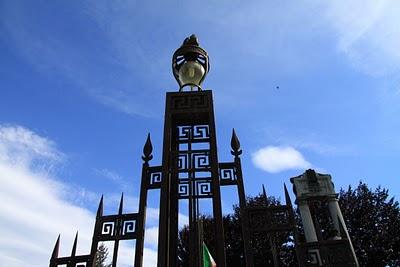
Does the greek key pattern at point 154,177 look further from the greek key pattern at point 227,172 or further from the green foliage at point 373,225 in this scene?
the green foliage at point 373,225

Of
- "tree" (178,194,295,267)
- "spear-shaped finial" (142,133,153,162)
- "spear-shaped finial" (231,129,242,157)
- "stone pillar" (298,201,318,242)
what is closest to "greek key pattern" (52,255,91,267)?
"spear-shaped finial" (142,133,153,162)

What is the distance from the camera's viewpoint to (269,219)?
12.5ft

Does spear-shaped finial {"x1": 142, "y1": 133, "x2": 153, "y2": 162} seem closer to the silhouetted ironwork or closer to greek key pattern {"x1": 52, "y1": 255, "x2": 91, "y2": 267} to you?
the silhouetted ironwork

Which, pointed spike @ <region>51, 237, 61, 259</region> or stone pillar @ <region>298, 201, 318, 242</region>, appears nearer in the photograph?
pointed spike @ <region>51, 237, 61, 259</region>

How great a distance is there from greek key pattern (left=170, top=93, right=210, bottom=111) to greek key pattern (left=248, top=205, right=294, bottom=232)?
5.67 feet

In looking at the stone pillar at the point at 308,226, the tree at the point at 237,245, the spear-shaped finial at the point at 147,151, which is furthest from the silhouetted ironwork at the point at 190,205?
the tree at the point at 237,245

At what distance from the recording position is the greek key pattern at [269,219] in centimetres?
374

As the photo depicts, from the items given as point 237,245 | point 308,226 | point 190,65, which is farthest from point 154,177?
point 237,245

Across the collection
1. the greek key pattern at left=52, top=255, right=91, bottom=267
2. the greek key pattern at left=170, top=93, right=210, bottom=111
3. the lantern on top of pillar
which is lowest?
the greek key pattern at left=52, top=255, right=91, bottom=267

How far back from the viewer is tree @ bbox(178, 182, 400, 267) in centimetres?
2020

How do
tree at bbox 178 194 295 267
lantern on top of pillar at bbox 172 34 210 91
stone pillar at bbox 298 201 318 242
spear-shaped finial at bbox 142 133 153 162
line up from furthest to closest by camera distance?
tree at bbox 178 194 295 267
stone pillar at bbox 298 201 318 242
lantern on top of pillar at bbox 172 34 210 91
spear-shaped finial at bbox 142 133 153 162

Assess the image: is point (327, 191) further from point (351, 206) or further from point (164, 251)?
point (164, 251)

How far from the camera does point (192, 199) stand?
3.96m

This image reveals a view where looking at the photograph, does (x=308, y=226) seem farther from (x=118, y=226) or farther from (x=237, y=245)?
(x=118, y=226)
